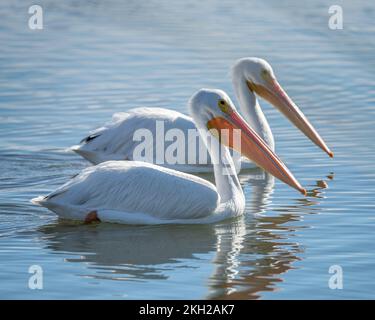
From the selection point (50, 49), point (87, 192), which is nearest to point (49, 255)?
point (87, 192)

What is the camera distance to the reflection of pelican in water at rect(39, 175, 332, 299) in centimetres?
651

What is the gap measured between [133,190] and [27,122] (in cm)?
352

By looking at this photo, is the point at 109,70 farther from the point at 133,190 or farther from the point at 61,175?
the point at 133,190

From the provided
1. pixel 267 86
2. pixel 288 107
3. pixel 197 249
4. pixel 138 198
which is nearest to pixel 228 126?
pixel 138 198

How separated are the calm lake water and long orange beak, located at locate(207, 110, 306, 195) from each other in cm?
35

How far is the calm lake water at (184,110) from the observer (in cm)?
657

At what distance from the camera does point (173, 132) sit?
9516 millimetres

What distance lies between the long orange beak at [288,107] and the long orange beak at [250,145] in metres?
1.48

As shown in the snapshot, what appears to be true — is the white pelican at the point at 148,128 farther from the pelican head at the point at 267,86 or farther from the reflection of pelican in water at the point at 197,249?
the reflection of pelican in water at the point at 197,249

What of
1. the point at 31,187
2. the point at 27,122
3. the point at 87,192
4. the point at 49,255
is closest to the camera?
the point at 49,255

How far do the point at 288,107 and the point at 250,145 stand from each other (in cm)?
188

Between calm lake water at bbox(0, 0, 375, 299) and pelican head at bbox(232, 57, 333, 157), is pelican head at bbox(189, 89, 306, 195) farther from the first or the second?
pelican head at bbox(232, 57, 333, 157)

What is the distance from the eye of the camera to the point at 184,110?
11297 millimetres
